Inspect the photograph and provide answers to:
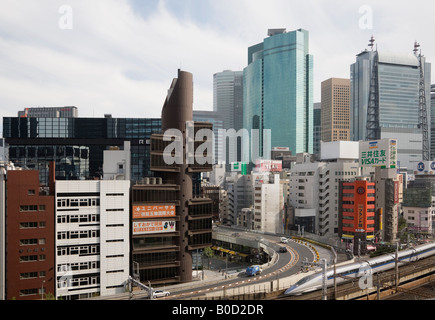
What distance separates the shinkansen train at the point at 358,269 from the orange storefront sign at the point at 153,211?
18571 millimetres

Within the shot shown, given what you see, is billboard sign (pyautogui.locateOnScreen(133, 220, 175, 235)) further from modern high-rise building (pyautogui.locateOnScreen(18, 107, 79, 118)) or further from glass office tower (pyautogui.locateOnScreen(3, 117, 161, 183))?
modern high-rise building (pyautogui.locateOnScreen(18, 107, 79, 118))

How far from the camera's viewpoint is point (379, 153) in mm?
84875

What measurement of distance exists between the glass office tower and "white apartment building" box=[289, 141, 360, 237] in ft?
154

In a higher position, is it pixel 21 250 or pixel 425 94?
pixel 425 94

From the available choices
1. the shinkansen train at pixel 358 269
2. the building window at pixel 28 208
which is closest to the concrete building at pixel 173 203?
the building window at pixel 28 208

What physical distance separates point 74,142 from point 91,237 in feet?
253

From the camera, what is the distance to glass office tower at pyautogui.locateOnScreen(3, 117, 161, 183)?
4218 inches

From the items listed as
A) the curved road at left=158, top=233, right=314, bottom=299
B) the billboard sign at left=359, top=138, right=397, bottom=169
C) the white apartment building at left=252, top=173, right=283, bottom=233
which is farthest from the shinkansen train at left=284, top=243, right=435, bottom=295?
the white apartment building at left=252, top=173, right=283, bottom=233

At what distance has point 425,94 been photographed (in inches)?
7687

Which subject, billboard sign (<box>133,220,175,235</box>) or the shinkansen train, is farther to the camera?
billboard sign (<box>133,220,175,235</box>)
